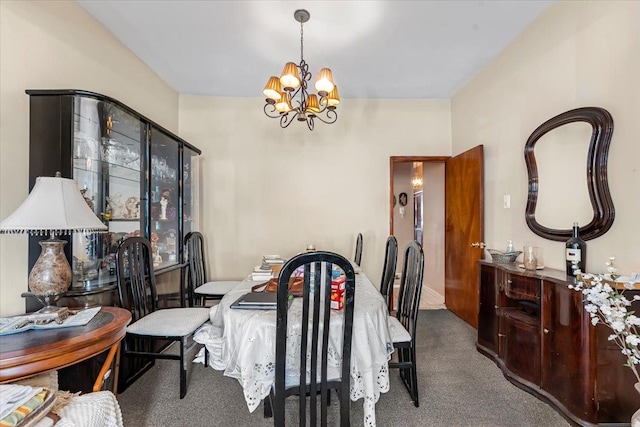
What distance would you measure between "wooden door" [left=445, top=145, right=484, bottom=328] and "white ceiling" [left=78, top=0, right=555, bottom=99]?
1.01m

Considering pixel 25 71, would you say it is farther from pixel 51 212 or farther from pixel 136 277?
pixel 136 277

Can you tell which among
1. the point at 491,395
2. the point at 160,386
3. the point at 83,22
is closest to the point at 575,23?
the point at 491,395

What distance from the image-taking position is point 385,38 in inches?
105

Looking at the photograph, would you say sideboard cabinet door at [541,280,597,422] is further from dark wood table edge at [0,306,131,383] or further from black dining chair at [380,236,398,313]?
dark wood table edge at [0,306,131,383]

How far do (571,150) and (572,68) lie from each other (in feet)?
1.87

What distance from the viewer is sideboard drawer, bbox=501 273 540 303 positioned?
6.80 feet

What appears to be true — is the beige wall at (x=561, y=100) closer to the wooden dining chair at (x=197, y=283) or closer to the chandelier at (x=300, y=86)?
the chandelier at (x=300, y=86)

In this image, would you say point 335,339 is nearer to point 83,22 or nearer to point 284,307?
point 284,307

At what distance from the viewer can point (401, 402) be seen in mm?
2008

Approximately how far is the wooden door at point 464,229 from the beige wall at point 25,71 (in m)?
3.54

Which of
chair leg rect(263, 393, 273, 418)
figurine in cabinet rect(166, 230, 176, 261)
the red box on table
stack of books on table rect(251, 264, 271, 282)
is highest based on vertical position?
figurine in cabinet rect(166, 230, 176, 261)

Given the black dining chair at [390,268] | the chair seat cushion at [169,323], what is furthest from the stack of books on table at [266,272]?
the black dining chair at [390,268]

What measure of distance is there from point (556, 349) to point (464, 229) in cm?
172

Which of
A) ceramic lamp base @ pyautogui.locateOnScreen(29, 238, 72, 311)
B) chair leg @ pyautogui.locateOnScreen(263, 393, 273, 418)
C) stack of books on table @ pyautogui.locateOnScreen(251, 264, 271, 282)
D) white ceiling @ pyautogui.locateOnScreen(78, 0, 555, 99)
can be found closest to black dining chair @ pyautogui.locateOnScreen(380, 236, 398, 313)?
stack of books on table @ pyautogui.locateOnScreen(251, 264, 271, 282)
